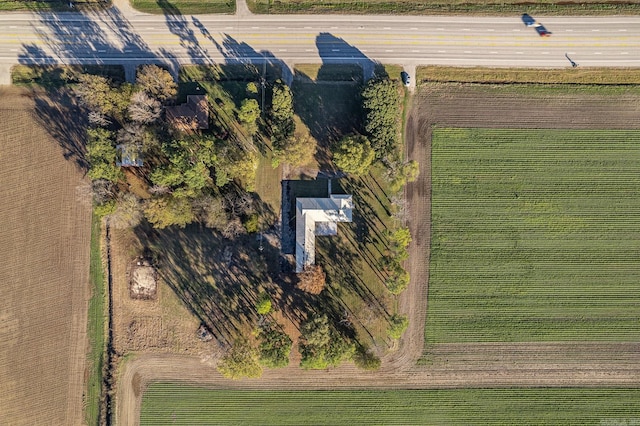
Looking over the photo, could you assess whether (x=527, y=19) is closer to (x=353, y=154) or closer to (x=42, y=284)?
(x=353, y=154)

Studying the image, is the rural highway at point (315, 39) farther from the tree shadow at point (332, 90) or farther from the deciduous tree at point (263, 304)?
the deciduous tree at point (263, 304)

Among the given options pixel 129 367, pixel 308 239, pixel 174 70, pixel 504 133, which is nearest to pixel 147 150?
pixel 174 70

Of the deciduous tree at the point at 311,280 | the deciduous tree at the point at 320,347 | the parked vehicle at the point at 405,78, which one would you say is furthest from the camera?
the parked vehicle at the point at 405,78

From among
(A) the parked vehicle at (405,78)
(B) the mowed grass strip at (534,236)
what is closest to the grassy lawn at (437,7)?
(A) the parked vehicle at (405,78)

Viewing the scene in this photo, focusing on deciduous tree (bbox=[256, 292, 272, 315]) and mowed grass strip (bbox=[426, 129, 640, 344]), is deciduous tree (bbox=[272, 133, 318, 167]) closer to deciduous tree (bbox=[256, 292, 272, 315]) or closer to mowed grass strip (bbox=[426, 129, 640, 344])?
deciduous tree (bbox=[256, 292, 272, 315])

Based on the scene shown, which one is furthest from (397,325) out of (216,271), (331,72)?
A: (331,72)

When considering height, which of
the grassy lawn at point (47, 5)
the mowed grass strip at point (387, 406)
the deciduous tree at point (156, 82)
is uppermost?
the grassy lawn at point (47, 5)

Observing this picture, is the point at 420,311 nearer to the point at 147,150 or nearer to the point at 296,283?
the point at 296,283
